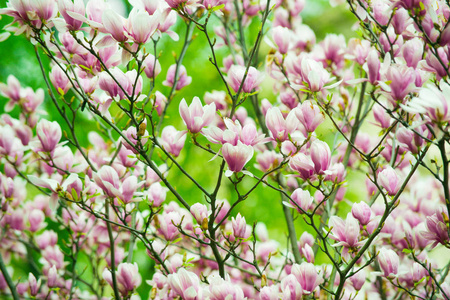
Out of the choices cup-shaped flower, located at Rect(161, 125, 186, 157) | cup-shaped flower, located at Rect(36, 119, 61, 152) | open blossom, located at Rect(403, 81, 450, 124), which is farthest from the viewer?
cup-shaped flower, located at Rect(161, 125, 186, 157)

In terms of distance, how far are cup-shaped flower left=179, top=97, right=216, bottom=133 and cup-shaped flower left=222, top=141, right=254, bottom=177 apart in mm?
123

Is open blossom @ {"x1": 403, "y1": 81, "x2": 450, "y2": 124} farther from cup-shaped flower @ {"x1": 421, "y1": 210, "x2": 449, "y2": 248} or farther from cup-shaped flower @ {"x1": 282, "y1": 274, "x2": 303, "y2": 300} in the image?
cup-shaped flower @ {"x1": 282, "y1": 274, "x2": 303, "y2": 300}

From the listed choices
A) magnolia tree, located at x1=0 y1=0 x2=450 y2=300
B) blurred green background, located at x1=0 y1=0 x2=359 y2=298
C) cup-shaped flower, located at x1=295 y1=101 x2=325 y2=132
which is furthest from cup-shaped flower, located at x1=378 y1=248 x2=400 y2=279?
blurred green background, located at x1=0 y1=0 x2=359 y2=298

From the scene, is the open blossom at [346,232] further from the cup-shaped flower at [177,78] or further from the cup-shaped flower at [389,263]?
the cup-shaped flower at [177,78]

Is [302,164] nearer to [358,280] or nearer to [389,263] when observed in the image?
[389,263]

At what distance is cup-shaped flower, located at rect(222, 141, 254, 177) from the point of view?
3.87ft

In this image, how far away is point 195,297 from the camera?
1.24m

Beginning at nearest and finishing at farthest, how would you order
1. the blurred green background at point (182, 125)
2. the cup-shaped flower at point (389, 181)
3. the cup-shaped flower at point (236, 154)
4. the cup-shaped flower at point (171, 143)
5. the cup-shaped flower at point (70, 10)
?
the cup-shaped flower at point (236, 154) < the cup-shaped flower at point (70, 10) < the cup-shaped flower at point (389, 181) < the cup-shaped flower at point (171, 143) < the blurred green background at point (182, 125)

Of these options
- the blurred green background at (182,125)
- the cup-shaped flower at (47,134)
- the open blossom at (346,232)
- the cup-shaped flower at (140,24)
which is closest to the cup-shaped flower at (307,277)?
the open blossom at (346,232)

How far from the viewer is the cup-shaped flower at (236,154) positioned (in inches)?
46.5

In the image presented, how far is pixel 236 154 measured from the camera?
1191 mm

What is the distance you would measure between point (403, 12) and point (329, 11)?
550 cm

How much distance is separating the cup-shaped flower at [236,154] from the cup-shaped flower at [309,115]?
9.4 inches

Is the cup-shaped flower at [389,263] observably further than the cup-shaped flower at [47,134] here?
No
